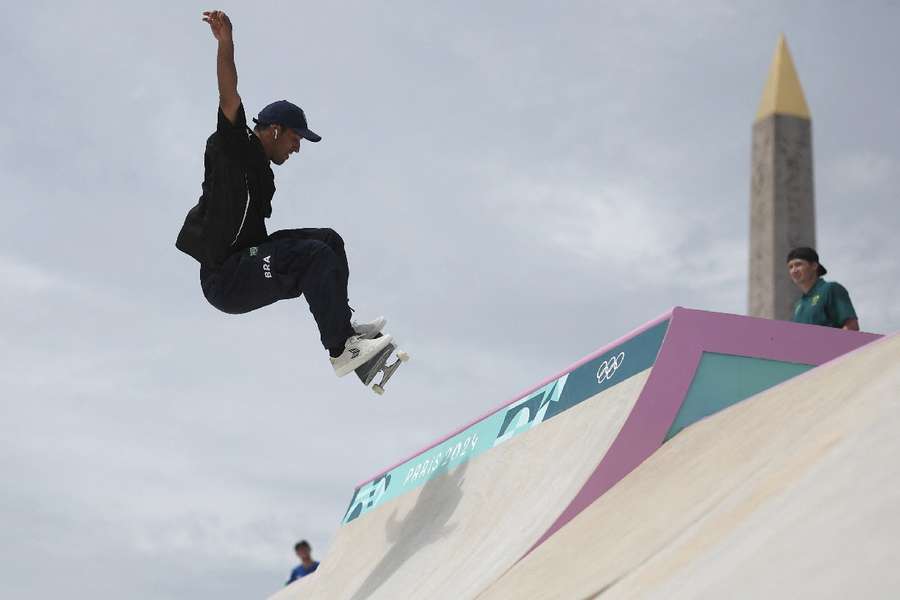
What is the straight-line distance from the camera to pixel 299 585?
9.75 metres

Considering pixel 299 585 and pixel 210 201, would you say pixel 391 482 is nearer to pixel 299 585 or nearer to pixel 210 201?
pixel 299 585

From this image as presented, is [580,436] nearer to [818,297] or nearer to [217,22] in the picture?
[818,297]

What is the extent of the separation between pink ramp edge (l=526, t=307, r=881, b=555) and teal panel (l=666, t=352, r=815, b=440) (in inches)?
1.2

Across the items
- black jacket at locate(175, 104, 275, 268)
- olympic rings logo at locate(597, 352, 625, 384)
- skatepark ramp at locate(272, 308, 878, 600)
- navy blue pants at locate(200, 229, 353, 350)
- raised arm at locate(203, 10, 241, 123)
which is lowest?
skatepark ramp at locate(272, 308, 878, 600)

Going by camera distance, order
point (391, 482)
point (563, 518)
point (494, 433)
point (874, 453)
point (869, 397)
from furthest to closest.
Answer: point (391, 482), point (494, 433), point (563, 518), point (869, 397), point (874, 453)

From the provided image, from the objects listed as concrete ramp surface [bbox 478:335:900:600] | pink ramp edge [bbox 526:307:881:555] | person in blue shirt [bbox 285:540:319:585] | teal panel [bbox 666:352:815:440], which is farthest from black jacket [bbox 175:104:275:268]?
person in blue shirt [bbox 285:540:319:585]

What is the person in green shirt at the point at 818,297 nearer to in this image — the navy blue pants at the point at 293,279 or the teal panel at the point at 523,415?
the teal panel at the point at 523,415

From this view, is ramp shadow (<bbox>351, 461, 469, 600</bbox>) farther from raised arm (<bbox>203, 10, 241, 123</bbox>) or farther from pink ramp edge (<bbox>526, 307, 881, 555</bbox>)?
raised arm (<bbox>203, 10, 241, 123</bbox>)

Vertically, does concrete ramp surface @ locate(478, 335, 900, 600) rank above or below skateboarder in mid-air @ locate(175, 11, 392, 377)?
below

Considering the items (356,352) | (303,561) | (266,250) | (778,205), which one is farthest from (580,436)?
(778,205)

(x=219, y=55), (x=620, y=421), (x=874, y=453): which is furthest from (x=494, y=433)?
(x=874, y=453)

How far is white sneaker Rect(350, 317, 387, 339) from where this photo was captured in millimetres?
6977

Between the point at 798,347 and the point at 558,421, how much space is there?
4.45 feet

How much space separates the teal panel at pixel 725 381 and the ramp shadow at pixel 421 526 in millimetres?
1521
